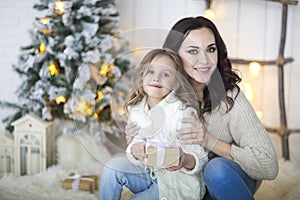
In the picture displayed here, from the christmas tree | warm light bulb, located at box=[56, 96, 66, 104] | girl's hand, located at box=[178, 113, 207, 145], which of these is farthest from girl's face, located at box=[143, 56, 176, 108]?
warm light bulb, located at box=[56, 96, 66, 104]

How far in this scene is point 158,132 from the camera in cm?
131

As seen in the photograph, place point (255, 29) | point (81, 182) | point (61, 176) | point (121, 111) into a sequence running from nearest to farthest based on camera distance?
point (121, 111), point (81, 182), point (61, 176), point (255, 29)

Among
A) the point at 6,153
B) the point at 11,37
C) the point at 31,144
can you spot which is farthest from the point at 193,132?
the point at 11,37

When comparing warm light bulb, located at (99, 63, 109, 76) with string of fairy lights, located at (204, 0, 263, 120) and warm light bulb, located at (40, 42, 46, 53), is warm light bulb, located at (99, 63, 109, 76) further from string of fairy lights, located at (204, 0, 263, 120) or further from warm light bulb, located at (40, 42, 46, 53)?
string of fairy lights, located at (204, 0, 263, 120)

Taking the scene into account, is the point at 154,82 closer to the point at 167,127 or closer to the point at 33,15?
the point at 167,127

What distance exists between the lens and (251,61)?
210cm

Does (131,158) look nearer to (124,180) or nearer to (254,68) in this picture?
(124,180)

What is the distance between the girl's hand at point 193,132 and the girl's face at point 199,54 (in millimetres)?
122

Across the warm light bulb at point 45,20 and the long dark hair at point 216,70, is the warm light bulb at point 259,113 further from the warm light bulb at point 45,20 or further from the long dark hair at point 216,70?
the warm light bulb at point 45,20

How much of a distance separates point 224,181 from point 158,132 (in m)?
0.24

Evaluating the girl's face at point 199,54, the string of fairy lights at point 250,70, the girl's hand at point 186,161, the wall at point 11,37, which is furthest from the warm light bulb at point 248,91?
the wall at point 11,37

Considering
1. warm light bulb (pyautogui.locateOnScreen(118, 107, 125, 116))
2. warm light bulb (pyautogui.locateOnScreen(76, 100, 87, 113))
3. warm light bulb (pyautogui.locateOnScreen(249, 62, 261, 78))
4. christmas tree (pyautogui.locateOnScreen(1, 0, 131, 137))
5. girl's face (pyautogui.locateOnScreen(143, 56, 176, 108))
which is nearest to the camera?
girl's face (pyautogui.locateOnScreen(143, 56, 176, 108))

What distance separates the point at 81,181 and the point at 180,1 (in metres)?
0.88

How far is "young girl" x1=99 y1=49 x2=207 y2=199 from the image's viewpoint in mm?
1303
